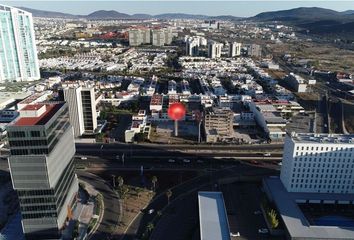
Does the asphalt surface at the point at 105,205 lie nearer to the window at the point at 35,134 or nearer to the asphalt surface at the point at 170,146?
the asphalt surface at the point at 170,146

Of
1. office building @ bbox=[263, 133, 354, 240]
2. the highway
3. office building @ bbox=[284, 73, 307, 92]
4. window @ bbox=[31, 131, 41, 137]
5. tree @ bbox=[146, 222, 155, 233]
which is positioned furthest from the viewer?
office building @ bbox=[284, 73, 307, 92]

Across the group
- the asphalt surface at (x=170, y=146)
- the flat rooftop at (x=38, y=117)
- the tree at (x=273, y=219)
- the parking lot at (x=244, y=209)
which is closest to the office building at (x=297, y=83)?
the asphalt surface at (x=170, y=146)

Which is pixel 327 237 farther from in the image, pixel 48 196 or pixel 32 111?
pixel 32 111

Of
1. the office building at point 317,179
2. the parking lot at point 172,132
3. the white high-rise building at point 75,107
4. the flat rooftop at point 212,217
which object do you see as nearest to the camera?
the flat rooftop at point 212,217

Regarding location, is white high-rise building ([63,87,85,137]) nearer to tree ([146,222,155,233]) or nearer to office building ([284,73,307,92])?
tree ([146,222,155,233])

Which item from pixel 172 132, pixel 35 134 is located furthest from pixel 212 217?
pixel 172 132

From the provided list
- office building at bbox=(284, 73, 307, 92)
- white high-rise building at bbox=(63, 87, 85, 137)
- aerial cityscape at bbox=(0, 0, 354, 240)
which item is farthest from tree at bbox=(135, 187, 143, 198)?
office building at bbox=(284, 73, 307, 92)

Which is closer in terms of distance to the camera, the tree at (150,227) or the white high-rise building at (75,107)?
the tree at (150,227)
